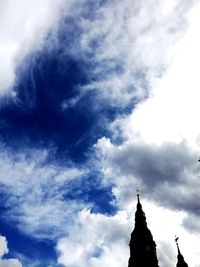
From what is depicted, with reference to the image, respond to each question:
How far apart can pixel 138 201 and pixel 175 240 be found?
12795mm

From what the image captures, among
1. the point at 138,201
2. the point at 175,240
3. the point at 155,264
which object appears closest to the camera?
the point at 155,264

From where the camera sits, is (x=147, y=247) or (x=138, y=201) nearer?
(x=147, y=247)

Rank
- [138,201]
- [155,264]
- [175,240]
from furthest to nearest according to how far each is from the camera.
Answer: [138,201] < [175,240] < [155,264]

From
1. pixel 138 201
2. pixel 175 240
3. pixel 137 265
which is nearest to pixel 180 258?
pixel 175 240

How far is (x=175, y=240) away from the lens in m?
83.4

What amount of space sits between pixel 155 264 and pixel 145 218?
40.6 feet

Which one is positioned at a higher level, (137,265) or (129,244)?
(129,244)

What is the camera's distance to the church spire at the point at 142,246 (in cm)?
7894

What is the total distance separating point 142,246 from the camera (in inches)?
3204

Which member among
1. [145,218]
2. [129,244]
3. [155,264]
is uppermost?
[145,218]

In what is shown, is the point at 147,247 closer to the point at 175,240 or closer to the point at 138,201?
the point at 175,240

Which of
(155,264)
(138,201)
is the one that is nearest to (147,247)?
(155,264)

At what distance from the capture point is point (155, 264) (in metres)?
78.2

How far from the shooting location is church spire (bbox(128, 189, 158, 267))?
7894 cm
